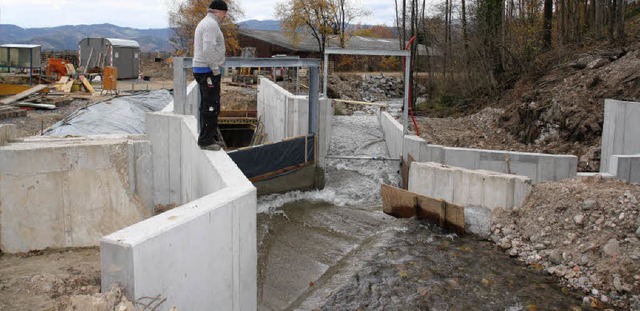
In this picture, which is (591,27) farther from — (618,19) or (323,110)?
(323,110)

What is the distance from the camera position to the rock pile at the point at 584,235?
8.69 meters

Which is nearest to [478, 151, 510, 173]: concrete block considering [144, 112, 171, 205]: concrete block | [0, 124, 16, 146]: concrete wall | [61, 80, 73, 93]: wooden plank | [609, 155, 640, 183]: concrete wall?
[609, 155, 640, 183]: concrete wall

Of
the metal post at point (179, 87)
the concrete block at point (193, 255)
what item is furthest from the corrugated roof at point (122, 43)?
the concrete block at point (193, 255)

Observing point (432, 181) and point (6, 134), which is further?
point (432, 181)

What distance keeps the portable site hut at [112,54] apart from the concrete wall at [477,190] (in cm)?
2814

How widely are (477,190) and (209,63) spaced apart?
6.59 m

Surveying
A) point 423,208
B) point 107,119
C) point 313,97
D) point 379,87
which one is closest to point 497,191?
Answer: point 423,208

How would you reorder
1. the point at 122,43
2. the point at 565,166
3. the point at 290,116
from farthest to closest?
the point at 122,43 → the point at 290,116 → the point at 565,166

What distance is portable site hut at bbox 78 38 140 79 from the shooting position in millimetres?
35906

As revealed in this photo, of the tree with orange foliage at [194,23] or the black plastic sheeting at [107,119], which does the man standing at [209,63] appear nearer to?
the black plastic sheeting at [107,119]

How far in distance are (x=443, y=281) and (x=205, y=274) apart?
544cm

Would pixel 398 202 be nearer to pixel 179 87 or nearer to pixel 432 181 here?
pixel 432 181

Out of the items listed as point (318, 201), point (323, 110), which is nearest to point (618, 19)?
point (323, 110)

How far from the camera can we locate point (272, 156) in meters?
13.8
